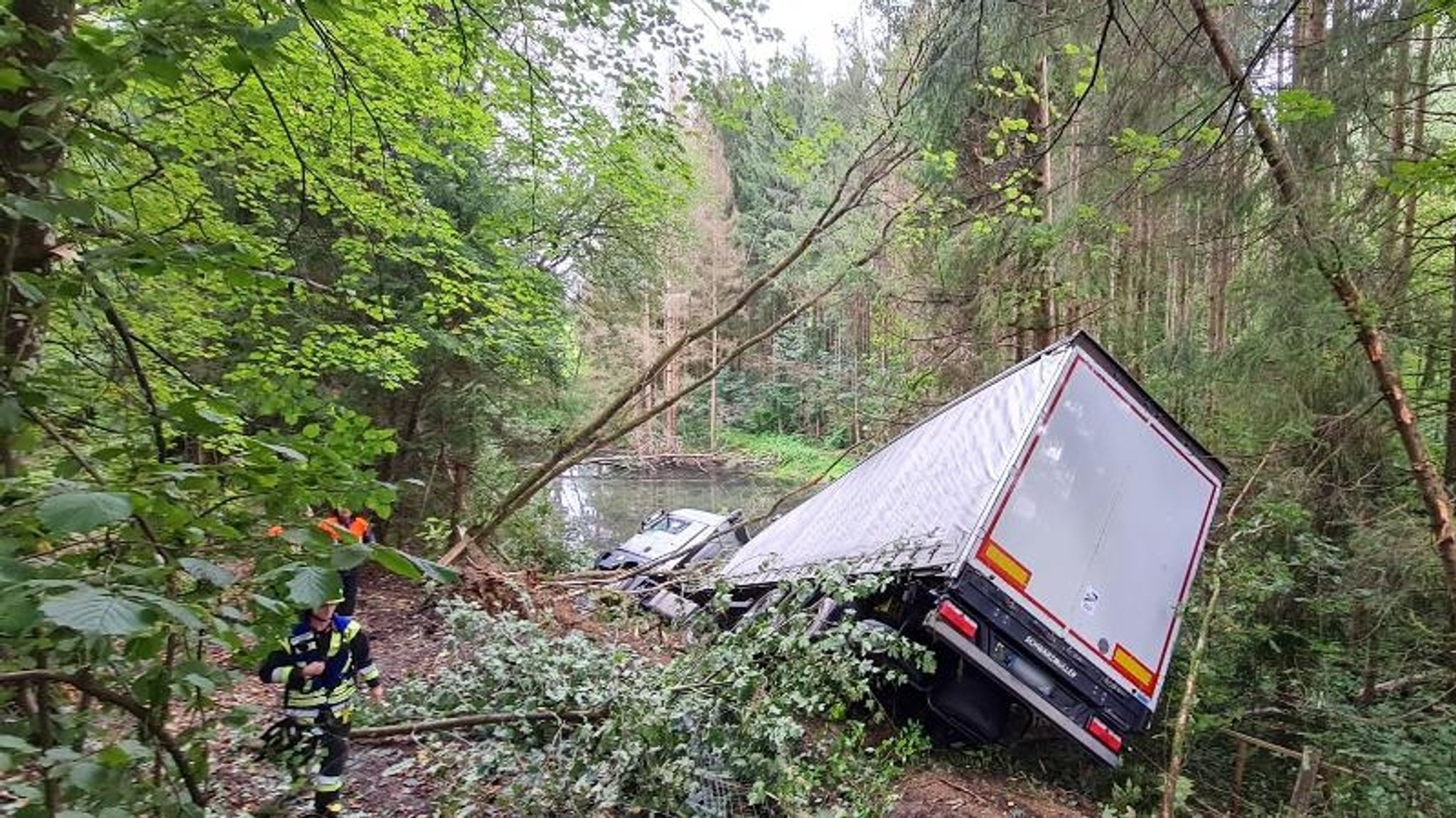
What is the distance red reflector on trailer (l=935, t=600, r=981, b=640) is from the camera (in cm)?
441

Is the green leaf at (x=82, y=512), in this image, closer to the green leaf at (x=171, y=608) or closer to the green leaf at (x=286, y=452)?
the green leaf at (x=171, y=608)

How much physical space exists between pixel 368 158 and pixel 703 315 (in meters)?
26.3

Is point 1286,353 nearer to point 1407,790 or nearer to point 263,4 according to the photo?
point 1407,790

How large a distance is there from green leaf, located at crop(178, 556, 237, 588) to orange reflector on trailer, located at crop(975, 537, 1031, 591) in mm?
4075

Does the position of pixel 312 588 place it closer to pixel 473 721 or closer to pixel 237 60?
pixel 237 60

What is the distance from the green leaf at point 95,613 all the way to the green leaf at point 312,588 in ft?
0.65

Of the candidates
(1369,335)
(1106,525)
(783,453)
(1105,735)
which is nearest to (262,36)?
(1106,525)

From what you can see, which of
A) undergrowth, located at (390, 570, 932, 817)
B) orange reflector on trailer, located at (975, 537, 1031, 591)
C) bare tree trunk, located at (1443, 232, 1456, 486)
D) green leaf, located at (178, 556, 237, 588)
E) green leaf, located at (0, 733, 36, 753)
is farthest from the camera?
bare tree trunk, located at (1443, 232, 1456, 486)

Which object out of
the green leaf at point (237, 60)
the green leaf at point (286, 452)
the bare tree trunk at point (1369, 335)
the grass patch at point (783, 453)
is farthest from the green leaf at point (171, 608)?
the grass patch at point (783, 453)

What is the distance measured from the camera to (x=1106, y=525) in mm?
5000

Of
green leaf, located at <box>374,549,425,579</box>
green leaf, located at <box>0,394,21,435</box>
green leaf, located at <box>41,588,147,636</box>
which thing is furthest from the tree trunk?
green leaf, located at <box>374,549,425,579</box>

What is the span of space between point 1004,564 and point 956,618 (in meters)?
0.47

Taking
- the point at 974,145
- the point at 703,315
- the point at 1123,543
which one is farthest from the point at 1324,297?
the point at 703,315

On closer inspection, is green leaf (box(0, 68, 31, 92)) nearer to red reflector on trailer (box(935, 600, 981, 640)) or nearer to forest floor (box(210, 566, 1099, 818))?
forest floor (box(210, 566, 1099, 818))
